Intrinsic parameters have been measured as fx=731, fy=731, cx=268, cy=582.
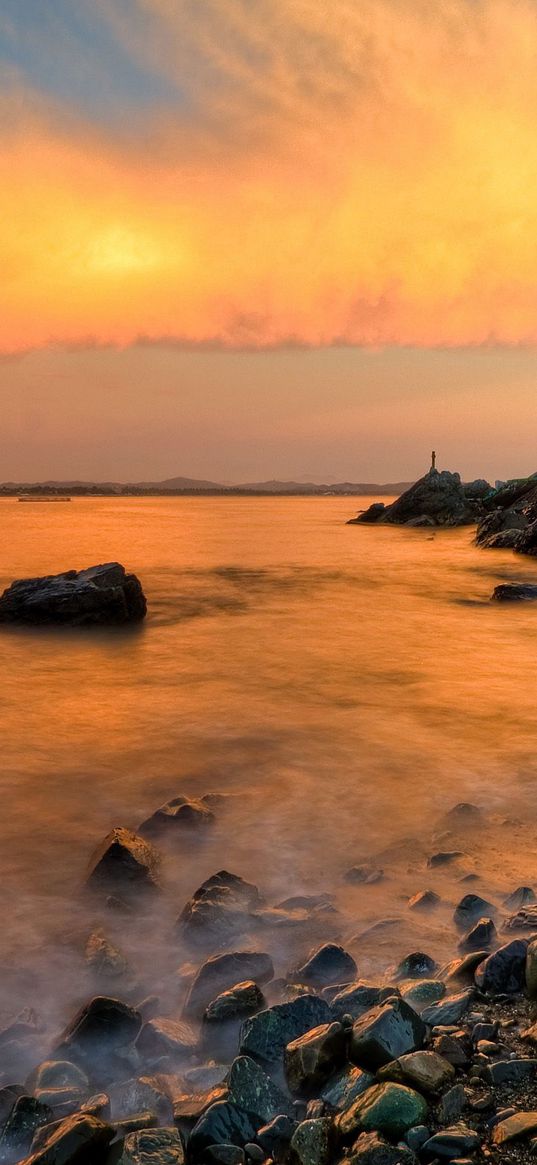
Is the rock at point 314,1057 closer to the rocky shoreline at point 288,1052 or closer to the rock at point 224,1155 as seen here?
the rocky shoreline at point 288,1052

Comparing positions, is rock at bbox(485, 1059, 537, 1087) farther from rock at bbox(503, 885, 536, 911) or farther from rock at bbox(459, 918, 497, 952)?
rock at bbox(503, 885, 536, 911)

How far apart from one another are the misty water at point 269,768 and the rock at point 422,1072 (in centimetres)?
87

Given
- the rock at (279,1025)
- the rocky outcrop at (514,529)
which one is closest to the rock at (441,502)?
the rocky outcrop at (514,529)

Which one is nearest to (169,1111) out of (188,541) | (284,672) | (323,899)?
(323,899)

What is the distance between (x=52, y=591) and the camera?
1335 cm

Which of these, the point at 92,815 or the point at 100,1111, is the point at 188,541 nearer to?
the point at 92,815

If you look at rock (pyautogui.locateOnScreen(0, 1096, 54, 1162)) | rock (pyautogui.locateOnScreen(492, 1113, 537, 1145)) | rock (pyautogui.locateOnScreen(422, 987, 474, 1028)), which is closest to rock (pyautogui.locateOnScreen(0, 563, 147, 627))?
rock (pyautogui.locateOnScreen(0, 1096, 54, 1162))

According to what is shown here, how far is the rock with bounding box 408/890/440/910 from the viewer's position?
4055mm

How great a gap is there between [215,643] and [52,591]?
10.6 feet

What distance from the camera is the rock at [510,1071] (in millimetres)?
2564

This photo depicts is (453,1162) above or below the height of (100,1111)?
above

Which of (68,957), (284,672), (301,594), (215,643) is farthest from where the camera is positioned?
(301,594)

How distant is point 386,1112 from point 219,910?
1710 mm

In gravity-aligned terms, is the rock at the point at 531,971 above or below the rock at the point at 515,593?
below
